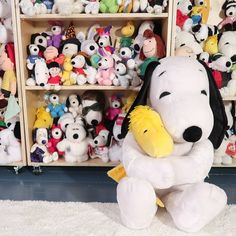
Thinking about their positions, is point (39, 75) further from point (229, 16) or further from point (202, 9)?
point (229, 16)

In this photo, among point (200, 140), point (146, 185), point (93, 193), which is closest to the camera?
point (146, 185)

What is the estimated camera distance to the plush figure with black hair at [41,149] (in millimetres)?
1807

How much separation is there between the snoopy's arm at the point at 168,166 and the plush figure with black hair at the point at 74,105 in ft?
2.11

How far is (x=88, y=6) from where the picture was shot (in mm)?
1651

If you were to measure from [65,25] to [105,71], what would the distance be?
379 millimetres

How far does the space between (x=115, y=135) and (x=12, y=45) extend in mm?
658

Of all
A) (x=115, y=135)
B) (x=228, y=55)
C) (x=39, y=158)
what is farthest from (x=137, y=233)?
(x=228, y=55)

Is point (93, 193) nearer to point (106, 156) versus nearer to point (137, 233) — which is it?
point (106, 156)

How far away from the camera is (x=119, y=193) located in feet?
4.13

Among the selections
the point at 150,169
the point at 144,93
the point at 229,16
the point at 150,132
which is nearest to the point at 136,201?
the point at 150,169

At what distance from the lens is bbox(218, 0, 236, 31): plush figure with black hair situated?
5.97 feet

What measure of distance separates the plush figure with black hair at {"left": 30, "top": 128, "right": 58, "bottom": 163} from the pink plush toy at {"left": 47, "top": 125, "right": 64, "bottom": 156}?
2 cm

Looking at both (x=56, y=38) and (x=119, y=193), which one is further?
(x=56, y=38)

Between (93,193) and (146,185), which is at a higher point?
(146,185)
